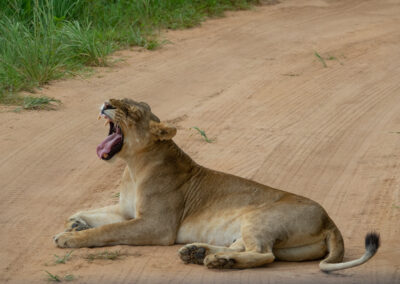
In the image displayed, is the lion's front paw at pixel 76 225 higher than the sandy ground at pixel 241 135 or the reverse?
higher

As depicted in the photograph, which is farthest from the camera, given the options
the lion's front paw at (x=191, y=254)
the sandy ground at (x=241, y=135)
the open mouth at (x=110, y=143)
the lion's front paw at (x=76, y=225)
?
the lion's front paw at (x=76, y=225)

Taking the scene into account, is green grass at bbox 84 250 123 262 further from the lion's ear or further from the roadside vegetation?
the roadside vegetation

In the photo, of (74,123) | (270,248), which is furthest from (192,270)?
(74,123)

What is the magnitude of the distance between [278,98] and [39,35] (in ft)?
9.51

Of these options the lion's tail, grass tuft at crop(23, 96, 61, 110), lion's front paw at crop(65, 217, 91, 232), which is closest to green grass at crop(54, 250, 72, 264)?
lion's front paw at crop(65, 217, 91, 232)

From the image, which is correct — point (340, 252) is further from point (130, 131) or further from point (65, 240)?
point (65, 240)

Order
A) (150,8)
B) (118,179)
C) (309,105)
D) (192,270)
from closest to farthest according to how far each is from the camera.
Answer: (192,270) < (118,179) < (309,105) < (150,8)

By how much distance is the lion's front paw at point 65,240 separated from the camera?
533 cm

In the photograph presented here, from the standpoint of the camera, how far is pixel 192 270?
4.92m

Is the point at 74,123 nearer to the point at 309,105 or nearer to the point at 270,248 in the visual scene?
the point at 309,105

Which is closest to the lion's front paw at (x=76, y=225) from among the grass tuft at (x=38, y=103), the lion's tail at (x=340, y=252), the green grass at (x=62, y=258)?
the green grass at (x=62, y=258)

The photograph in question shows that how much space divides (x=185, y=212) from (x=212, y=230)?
232mm

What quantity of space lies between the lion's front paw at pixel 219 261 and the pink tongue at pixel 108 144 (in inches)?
41.6

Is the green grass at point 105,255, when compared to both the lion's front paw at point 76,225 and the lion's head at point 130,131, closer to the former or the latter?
the lion's front paw at point 76,225
